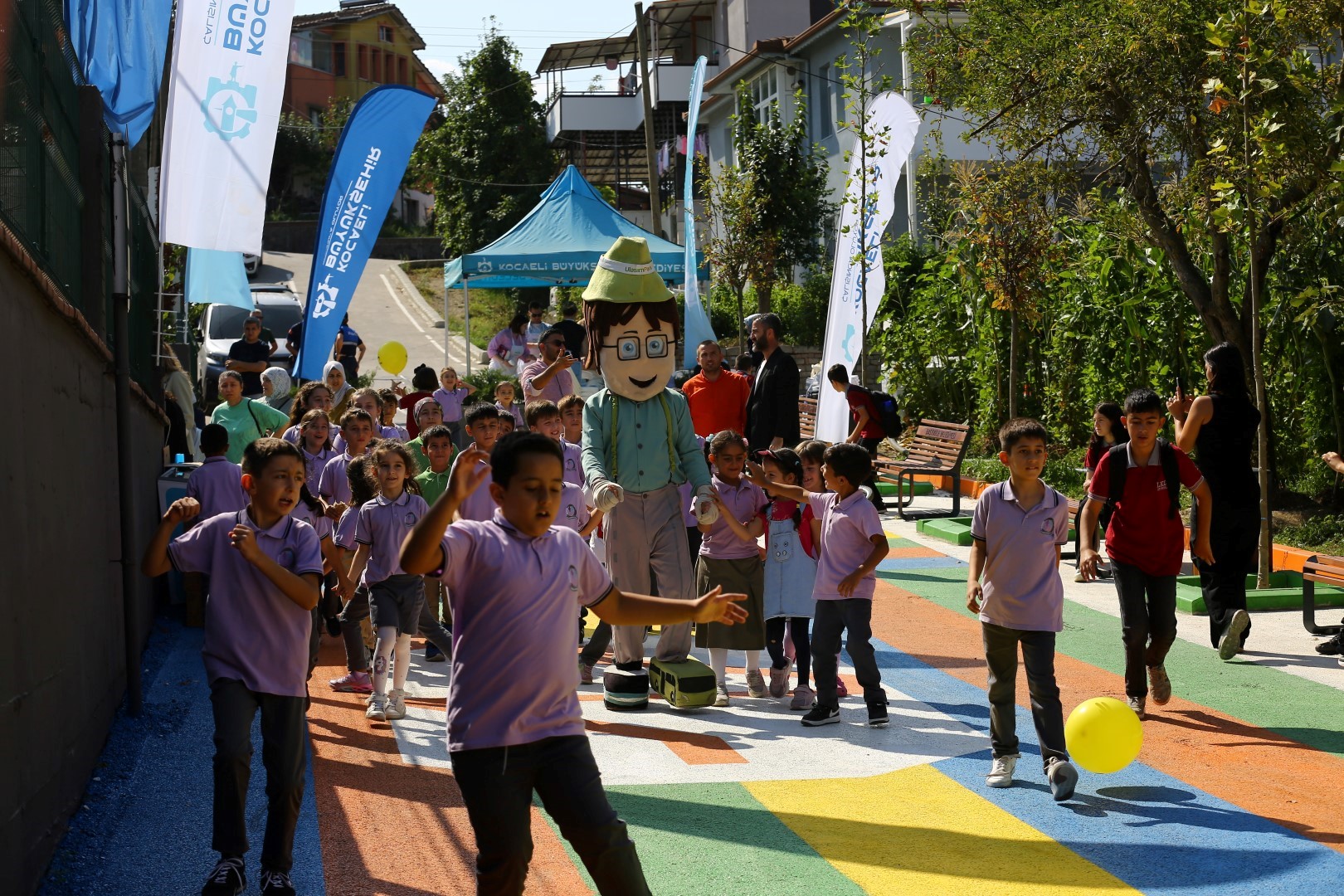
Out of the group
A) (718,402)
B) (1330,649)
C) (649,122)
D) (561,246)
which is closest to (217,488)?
(718,402)

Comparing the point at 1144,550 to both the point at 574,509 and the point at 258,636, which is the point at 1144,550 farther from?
the point at 258,636

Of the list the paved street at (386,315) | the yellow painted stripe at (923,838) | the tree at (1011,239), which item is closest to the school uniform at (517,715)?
the yellow painted stripe at (923,838)

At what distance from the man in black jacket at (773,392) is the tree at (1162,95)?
11.2 ft

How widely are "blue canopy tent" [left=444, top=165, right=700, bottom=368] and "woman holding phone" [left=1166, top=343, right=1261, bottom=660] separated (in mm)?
13330

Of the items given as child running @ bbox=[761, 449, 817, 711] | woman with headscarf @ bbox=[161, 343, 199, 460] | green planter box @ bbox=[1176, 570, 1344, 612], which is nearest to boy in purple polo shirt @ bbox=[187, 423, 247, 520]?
child running @ bbox=[761, 449, 817, 711]

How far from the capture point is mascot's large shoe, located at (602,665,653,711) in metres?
8.09

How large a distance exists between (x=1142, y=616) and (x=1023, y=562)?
5.03 ft

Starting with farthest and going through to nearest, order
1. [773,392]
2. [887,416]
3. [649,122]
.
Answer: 1. [649,122]
2. [887,416]
3. [773,392]

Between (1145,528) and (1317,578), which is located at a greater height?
(1145,528)

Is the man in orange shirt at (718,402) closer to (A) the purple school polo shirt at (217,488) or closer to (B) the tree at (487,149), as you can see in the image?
(A) the purple school polo shirt at (217,488)

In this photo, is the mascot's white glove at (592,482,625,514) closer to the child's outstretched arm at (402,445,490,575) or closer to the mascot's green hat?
the mascot's green hat

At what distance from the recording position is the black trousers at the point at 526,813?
396 cm

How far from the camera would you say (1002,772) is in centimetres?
655

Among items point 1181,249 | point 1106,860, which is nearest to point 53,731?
point 1106,860
